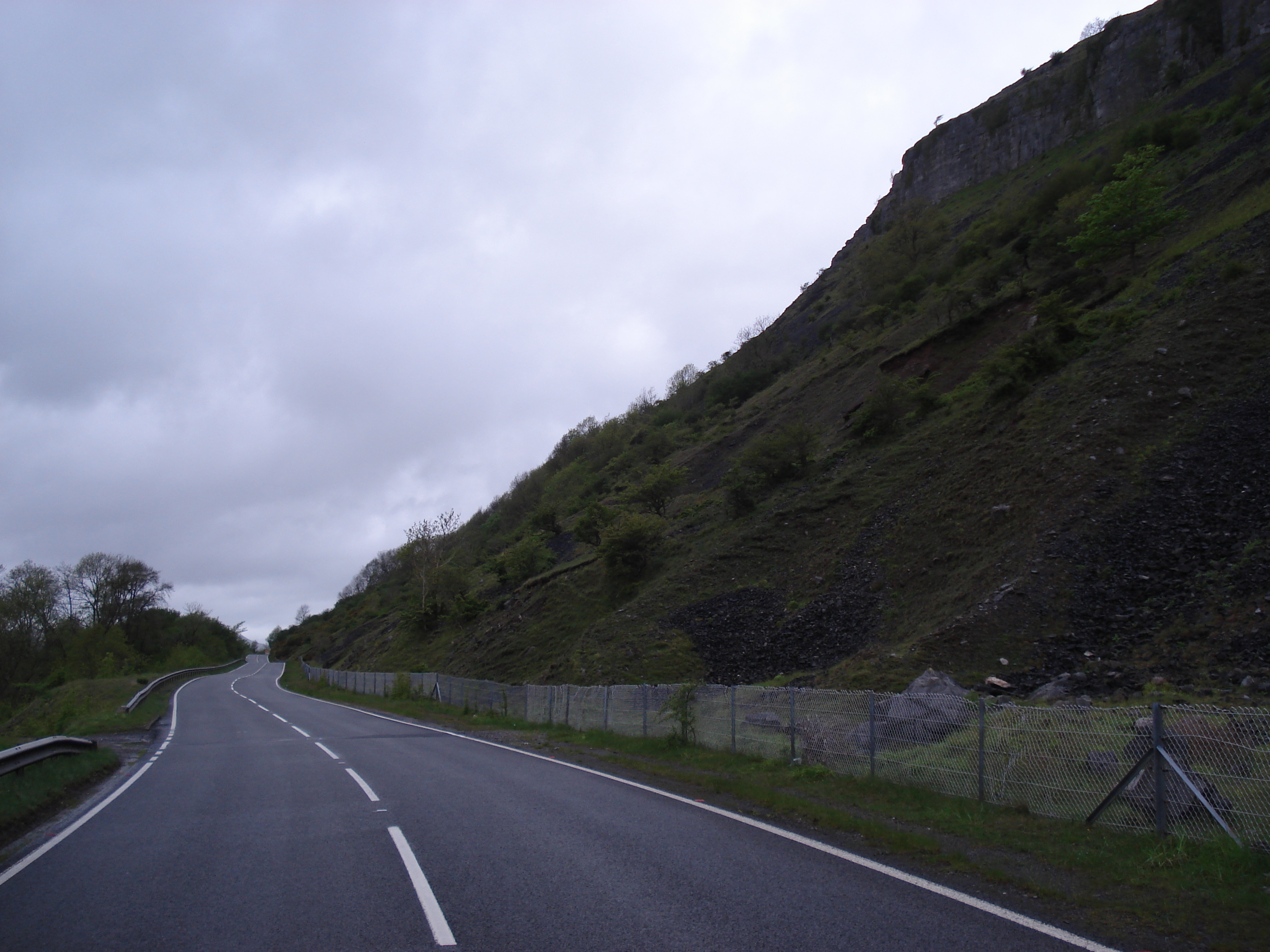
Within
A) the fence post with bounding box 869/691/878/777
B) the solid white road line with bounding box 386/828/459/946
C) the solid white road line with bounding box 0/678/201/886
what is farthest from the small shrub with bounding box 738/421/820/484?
the solid white road line with bounding box 386/828/459/946

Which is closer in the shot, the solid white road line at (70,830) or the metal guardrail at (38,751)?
the solid white road line at (70,830)

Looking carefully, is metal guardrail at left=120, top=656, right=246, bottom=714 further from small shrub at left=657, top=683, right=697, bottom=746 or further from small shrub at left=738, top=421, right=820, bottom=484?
small shrub at left=738, top=421, right=820, bottom=484

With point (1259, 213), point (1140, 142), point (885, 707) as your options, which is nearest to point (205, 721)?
point (885, 707)

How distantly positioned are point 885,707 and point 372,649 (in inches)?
2190

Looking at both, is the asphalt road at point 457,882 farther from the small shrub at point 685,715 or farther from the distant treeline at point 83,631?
the distant treeline at point 83,631

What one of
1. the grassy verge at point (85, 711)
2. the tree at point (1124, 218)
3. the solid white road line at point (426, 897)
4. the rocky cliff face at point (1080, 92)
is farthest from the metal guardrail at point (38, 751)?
the rocky cliff face at point (1080, 92)

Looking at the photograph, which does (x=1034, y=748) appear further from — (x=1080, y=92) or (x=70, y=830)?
(x=1080, y=92)

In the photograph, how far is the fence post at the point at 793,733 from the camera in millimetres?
11969

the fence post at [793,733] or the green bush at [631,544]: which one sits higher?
the green bush at [631,544]

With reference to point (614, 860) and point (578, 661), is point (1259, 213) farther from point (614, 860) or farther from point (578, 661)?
point (614, 860)

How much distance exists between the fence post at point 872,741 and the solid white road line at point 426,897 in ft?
20.7

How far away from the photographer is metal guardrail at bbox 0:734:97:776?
32.3ft

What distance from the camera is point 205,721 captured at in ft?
87.0

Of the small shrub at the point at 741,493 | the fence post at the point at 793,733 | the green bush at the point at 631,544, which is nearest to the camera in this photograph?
the fence post at the point at 793,733
